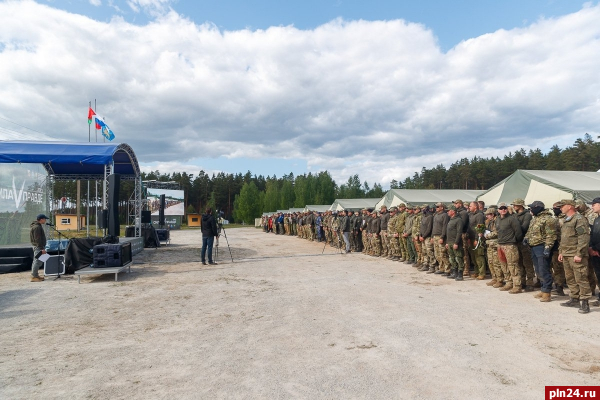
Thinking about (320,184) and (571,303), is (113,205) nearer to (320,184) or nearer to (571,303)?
(571,303)

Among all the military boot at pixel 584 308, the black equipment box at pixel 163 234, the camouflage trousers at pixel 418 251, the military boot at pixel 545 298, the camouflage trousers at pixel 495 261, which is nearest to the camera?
the military boot at pixel 584 308

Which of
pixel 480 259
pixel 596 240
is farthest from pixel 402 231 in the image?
pixel 596 240

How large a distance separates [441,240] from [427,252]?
0.87 m

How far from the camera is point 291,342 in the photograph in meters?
4.68

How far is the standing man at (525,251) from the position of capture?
769cm

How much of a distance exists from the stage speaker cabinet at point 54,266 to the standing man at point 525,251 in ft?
37.9

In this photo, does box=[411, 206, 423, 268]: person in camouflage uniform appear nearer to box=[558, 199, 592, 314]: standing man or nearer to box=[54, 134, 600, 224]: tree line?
box=[558, 199, 592, 314]: standing man

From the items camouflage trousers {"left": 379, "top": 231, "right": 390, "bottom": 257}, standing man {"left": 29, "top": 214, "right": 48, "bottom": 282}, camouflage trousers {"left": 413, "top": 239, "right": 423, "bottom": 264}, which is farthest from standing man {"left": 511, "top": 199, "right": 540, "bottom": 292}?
standing man {"left": 29, "top": 214, "right": 48, "bottom": 282}

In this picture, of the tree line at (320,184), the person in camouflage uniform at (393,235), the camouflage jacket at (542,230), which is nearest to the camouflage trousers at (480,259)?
the camouflage jacket at (542,230)

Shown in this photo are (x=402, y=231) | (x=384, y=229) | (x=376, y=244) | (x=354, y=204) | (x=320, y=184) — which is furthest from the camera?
(x=320, y=184)

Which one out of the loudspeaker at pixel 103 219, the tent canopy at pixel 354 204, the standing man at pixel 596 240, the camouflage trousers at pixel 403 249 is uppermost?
the tent canopy at pixel 354 204

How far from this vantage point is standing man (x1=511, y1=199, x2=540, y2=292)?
7691mm

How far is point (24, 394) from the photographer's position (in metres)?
3.40

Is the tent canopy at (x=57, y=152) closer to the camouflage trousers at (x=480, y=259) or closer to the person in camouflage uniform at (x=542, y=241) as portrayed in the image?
the camouflage trousers at (x=480, y=259)
